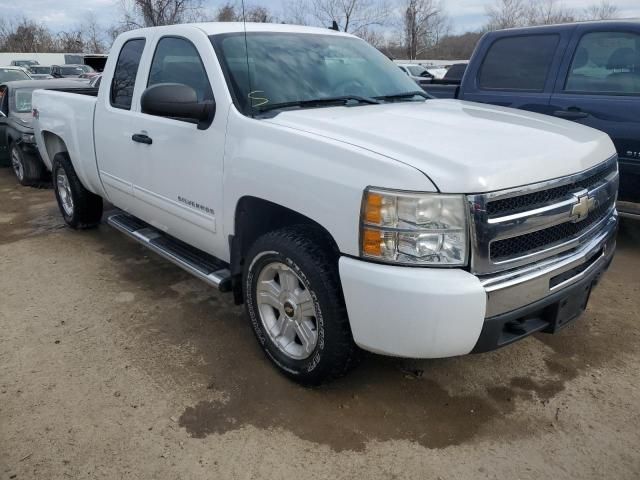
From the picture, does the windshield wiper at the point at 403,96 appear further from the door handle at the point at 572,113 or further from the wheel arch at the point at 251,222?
the door handle at the point at 572,113

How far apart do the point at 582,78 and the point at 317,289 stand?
360 cm

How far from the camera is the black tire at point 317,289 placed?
2.61 m

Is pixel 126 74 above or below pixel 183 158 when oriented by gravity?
above

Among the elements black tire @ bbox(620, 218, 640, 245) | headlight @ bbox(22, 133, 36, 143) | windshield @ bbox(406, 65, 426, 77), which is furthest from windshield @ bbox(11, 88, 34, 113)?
windshield @ bbox(406, 65, 426, 77)

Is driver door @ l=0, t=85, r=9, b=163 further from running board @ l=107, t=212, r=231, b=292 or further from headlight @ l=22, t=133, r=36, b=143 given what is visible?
running board @ l=107, t=212, r=231, b=292

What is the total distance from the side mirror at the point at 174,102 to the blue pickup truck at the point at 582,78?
3.23 metres

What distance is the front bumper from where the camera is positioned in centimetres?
225

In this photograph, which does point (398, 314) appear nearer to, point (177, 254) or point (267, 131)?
point (267, 131)

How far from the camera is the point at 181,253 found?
12.7ft

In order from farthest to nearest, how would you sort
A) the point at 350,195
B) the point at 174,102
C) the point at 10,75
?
1. the point at 10,75
2. the point at 174,102
3. the point at 350,195

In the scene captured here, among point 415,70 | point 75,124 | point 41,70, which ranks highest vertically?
point 41,70

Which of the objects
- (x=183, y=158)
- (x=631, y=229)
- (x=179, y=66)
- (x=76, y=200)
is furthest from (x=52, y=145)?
(x=631, y=229)

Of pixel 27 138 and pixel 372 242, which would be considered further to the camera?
pixel 27 138

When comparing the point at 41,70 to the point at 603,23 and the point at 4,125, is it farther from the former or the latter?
the point at 603,23
